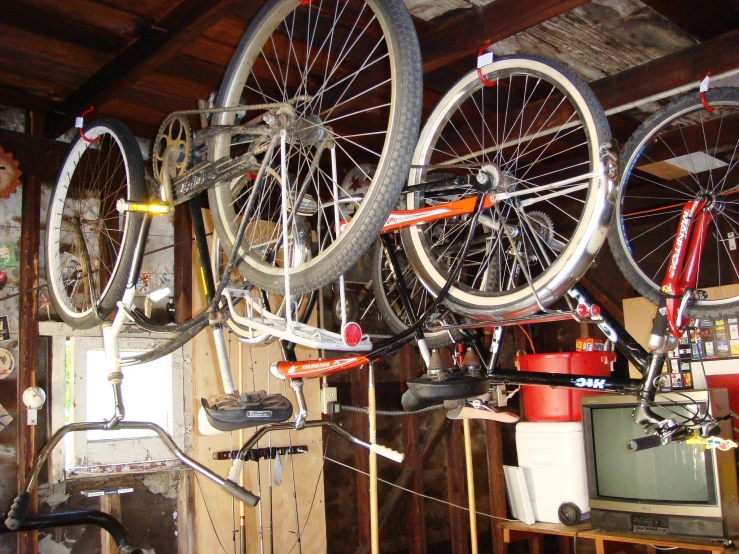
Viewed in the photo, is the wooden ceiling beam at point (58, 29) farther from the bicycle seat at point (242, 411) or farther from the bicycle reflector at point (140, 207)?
the bicycle seat at point (242, 411)

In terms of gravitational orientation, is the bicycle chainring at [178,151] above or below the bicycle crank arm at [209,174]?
above

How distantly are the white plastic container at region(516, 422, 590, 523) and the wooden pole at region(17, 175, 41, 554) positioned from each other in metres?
2.59

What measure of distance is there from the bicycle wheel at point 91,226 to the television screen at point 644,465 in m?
2.47

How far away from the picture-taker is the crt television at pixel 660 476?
3.34 metres

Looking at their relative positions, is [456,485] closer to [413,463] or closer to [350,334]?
[413,463]

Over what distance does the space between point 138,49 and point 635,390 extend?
7.59 feet

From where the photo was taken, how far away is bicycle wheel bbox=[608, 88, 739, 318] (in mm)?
2580

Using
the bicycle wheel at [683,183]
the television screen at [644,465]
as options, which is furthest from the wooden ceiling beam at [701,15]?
the television screen at [644,465]

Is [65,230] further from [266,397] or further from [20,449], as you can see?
[266,397]

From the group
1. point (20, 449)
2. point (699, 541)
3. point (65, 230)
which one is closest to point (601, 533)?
point (699, 541)

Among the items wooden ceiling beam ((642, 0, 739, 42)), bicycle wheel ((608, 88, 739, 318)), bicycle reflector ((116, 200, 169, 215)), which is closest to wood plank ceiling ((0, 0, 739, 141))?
wooden ceiling beam ((642, 0, 739, 42))

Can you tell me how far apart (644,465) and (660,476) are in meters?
0.10

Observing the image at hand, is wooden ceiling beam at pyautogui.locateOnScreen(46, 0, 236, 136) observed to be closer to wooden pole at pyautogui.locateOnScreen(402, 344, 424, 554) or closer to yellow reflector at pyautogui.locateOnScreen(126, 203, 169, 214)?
yellow reflector at pyautogui.locateOnScreen(126, 203, 169, 214)

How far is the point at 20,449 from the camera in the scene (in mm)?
3088
